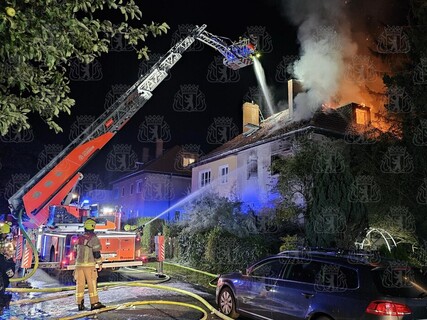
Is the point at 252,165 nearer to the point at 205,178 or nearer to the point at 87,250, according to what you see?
the point at 205,178

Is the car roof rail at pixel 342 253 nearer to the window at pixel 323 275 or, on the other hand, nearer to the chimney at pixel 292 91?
the window at pixel 323 275

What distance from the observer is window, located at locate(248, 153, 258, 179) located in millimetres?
20422

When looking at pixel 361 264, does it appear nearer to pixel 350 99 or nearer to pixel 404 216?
pixel 404 216

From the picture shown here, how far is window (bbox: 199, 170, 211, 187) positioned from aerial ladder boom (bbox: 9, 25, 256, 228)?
505 inches

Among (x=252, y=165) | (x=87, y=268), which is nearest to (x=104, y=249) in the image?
(x=87, y=268)

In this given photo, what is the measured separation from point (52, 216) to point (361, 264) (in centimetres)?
911

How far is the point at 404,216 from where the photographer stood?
39.1ft

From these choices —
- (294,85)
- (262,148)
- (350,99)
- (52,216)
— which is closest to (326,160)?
(52,216)

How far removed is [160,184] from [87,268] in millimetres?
26253

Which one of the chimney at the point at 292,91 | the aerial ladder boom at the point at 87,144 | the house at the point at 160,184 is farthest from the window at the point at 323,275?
the house at the point at 160,184

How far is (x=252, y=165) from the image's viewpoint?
20.7 m

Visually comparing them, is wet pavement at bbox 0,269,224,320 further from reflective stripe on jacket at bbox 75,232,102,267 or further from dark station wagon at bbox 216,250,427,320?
dark station wagon at bbox 216,250,427,320

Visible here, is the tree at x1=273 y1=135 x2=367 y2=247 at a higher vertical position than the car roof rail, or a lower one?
higher

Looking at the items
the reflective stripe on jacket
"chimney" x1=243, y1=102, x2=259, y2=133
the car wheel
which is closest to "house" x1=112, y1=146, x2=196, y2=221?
"chimney" x1=243, y1=102, x2=259, y2=133
